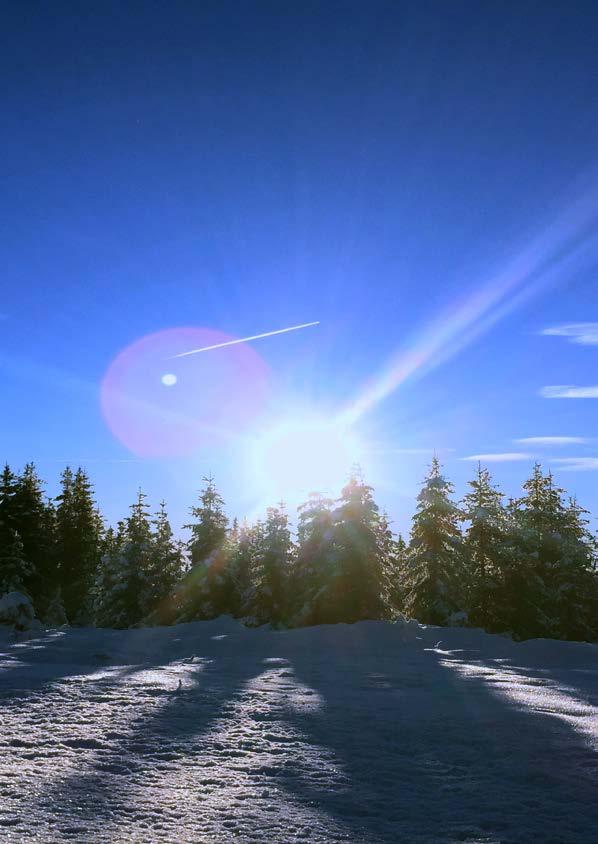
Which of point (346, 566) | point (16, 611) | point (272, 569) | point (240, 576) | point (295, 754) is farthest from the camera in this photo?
point (240, 576)

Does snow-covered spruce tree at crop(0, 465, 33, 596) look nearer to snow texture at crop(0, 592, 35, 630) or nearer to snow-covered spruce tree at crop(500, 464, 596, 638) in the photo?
snow texture at crop(0, 592, 35, 630)

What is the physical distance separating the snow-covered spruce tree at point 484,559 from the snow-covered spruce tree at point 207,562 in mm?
15903

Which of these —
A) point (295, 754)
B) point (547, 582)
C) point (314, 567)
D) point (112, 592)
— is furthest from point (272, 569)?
point (295, 754)

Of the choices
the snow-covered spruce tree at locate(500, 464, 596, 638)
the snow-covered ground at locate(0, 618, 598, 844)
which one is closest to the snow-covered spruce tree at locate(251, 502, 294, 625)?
the snow-covered spruce tree at locate(500, 464, 596, 638)

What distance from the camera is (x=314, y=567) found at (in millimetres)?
32062

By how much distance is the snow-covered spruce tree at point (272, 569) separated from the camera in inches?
1364

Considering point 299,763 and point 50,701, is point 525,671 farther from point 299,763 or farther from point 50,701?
point 50,701

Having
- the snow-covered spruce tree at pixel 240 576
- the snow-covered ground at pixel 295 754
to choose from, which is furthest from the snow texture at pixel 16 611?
the snow-covered spruce tree at pixel 240 576

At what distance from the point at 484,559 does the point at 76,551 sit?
30.9 meters

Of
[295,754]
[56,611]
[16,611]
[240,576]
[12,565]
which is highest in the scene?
[12,565]

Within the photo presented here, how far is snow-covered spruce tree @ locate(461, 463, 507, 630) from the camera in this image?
101 ft

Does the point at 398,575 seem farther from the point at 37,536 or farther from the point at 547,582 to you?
the point at 37,536

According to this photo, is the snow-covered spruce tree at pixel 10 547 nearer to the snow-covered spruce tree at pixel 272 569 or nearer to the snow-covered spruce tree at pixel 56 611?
the snow-covered spruce tree at pixel 56 611

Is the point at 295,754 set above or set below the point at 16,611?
above
